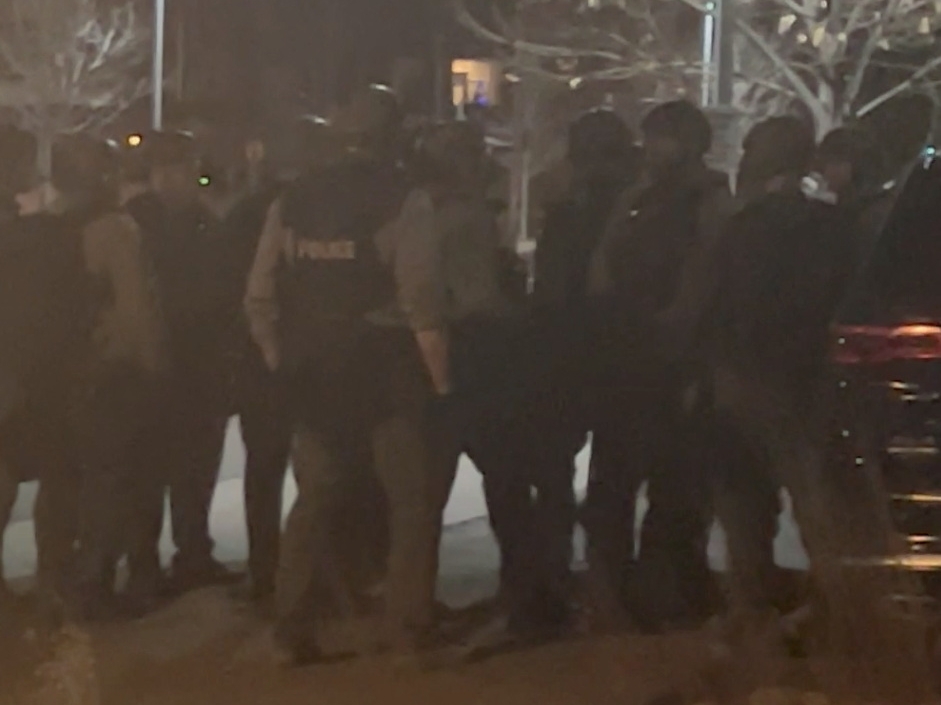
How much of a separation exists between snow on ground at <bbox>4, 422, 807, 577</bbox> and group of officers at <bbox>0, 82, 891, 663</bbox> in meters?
0.01

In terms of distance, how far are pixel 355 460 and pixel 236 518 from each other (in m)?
0.15

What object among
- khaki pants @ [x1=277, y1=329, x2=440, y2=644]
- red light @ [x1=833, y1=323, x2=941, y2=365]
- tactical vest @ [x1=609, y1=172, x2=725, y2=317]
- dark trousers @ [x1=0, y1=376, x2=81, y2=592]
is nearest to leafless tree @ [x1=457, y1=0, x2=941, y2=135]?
tactical vest @ [x1=609, y1=172, x2=725, y2=317]

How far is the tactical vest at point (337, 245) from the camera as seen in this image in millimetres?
1263

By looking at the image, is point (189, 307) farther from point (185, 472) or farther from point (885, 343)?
point (885, 343)

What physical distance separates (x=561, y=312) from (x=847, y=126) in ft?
1.19

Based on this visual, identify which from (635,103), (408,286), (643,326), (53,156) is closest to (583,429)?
(643,326)

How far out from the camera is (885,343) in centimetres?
128

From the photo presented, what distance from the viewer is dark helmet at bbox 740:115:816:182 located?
4.14ft

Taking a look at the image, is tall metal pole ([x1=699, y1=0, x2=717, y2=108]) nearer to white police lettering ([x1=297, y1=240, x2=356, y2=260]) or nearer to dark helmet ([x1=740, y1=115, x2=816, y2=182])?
dark helmet ([x1=740, y1=115, x2=816, y2=182])

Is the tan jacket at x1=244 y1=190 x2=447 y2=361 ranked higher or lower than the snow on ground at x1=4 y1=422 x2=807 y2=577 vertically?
higher

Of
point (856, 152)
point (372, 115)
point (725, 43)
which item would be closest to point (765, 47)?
point (725, 43)

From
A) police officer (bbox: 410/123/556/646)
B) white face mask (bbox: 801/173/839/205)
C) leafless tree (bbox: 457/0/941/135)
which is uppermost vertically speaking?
leafless tree (bbox: 457/0/941/135)

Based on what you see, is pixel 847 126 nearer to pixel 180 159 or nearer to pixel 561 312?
pixel 561 312

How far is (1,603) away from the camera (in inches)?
53.9
